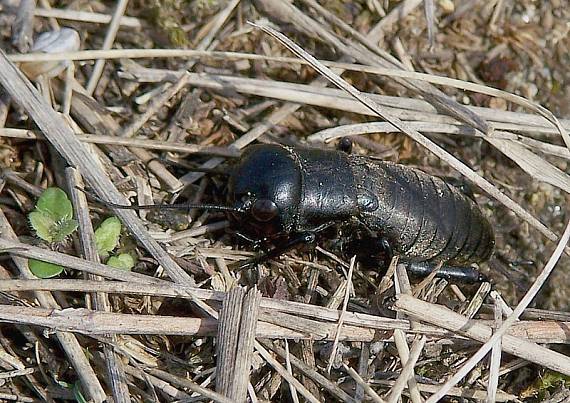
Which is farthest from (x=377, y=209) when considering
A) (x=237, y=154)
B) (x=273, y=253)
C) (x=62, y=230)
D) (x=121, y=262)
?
(x=62, y=230)

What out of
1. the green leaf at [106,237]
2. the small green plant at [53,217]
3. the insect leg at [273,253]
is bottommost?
the insect leg at [273,253]

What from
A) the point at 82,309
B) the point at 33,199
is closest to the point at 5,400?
the point at 82,309

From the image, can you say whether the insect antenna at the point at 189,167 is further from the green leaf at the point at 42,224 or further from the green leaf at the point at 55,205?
the green leaf at the point at 42,224

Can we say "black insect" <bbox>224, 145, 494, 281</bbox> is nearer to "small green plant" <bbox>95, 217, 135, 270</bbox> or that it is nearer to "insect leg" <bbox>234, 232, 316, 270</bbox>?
"insect leg" <bbox>234, 232, 316, 270</bbox>

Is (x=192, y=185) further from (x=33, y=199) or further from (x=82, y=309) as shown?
(x=82, y=309)

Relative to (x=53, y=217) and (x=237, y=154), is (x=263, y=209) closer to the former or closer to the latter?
(x=237, y=154)

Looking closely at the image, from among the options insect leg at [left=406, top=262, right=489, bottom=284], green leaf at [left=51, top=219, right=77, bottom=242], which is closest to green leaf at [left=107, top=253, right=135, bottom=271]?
green leaf at [left=51, top=219, right=77, bottom=242]

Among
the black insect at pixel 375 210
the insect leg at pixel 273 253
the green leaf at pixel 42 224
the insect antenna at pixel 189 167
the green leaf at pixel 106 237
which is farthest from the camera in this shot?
the insect antenna at pixel 189 167

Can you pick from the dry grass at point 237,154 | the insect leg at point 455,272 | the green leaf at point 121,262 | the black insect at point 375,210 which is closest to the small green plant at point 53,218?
the dry grass at point 237,154
